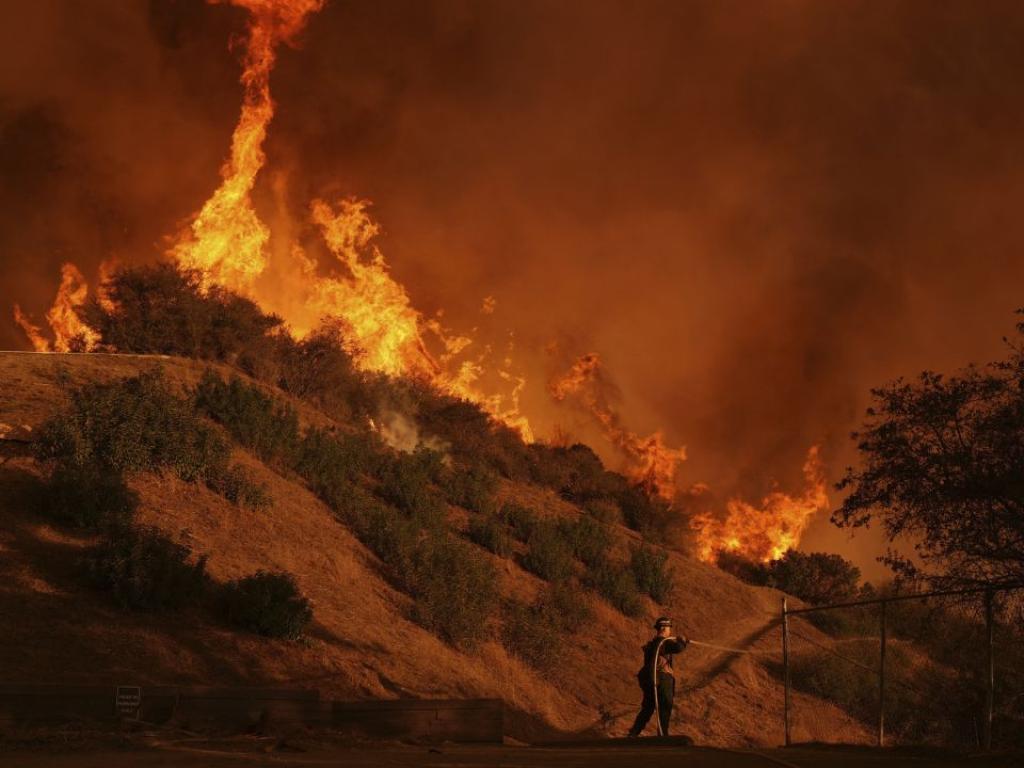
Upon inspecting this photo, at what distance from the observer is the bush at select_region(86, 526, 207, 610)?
15.1 meters

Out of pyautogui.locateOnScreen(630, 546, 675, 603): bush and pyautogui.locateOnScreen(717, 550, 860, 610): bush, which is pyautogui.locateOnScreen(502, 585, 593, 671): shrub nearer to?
pyautogui.locateOnScreen(630, 546, 675, 603): bush

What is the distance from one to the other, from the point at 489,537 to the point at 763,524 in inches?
877

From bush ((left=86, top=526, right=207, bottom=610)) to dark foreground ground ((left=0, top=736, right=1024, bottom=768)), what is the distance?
197 inches

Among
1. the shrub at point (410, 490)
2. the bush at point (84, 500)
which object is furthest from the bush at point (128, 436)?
the shrub at point (410, 490)

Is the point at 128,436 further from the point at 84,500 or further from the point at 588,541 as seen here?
the point at 588,541

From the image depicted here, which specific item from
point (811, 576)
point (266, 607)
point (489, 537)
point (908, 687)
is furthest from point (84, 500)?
point (811, 576)

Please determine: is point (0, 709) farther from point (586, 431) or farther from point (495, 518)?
point (586, 431)

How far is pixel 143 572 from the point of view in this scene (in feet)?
49.9

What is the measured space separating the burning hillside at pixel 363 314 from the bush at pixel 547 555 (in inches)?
518

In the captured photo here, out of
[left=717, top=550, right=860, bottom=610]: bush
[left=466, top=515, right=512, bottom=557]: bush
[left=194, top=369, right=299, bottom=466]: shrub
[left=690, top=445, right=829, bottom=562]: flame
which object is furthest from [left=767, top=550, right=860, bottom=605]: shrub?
[left=194, top=369, right=299, bottom=466]: shrub

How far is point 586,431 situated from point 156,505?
32.8 metres

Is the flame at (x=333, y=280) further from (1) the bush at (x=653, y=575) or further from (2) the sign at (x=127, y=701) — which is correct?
(2) the sign at (x=127, y=701)

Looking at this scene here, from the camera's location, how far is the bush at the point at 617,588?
28.7 m

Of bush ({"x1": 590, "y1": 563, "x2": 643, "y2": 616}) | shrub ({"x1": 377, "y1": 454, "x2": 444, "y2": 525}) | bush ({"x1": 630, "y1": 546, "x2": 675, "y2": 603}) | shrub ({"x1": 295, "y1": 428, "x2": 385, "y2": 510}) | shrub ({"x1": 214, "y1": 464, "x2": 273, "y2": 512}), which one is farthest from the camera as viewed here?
bush ({"x1": 630, "y1": 546, "x2": 675, "y2": 603})
